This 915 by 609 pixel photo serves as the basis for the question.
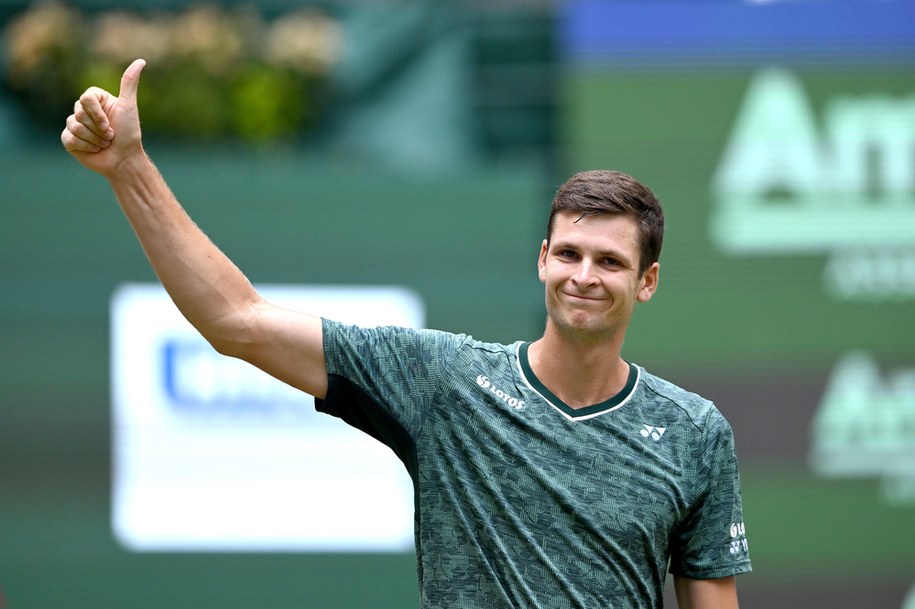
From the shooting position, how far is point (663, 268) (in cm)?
658

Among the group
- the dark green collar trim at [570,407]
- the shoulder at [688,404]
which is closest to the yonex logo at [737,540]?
the shoulder at [688,404]

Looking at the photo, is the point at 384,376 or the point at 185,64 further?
the point at 185,64

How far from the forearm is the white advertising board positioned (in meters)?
3.77

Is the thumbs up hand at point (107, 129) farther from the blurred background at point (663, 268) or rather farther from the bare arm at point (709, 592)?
the blurred background at point (663, 268)

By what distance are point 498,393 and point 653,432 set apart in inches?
14.2

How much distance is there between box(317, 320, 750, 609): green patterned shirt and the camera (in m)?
2.74

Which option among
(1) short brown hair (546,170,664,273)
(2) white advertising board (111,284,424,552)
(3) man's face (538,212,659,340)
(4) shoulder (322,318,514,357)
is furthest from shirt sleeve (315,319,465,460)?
(2) white advertising board (111,284,424,552)

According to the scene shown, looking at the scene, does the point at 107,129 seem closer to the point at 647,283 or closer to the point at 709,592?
the point at 647,283

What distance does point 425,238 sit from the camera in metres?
6.65

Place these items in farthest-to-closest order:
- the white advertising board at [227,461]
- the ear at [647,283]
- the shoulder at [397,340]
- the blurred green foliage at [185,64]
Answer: the blurred green foliage at [185,64] < the white advertising board at [227,461] < the ear at [647,283] < the shoulder at [397,340]

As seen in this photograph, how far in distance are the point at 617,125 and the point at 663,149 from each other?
271 mm

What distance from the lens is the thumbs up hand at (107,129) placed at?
103 inches

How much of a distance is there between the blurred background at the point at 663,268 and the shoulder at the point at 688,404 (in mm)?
3674

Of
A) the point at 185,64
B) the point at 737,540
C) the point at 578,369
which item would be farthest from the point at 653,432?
the point at 185,64
